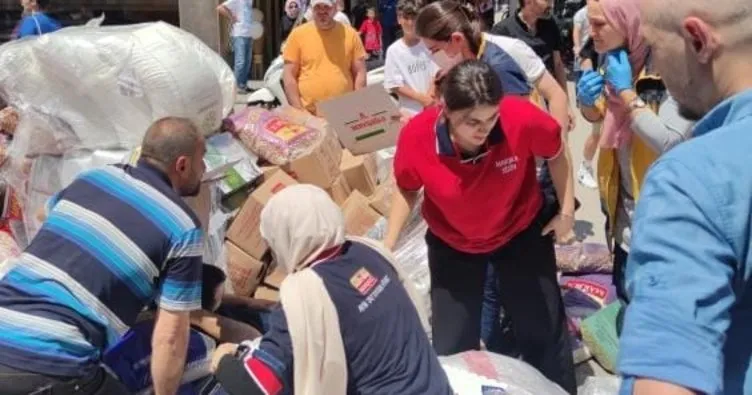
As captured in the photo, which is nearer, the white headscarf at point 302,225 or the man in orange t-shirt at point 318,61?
the white headscarf at point 302,225

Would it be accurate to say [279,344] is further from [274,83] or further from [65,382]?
[274,83]

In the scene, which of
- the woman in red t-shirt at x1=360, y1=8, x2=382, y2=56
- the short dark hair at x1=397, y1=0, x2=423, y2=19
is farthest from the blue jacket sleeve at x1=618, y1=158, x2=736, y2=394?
the woman in red t-shirt at x1=360, y1=8, x2=382, y2=56

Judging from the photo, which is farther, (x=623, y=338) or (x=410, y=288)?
(x=410, y=288)

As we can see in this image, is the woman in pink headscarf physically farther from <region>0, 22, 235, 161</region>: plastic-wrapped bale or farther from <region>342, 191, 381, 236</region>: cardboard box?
<region>0, 22, 235, 161</region>: plastic-wrapped bale

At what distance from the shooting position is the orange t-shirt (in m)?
5.45

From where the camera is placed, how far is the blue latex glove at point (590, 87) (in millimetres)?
3192

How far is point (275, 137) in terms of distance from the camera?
4.83 metres

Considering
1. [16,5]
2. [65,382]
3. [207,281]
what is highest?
[65,382]

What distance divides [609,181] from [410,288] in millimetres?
1220

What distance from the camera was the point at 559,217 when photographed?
3031mm

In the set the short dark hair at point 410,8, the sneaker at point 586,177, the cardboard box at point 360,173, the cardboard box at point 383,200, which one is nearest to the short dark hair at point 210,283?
the cardboard box at point 383,200

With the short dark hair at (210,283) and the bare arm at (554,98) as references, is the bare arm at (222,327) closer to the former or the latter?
the short dark hair at (210,283)

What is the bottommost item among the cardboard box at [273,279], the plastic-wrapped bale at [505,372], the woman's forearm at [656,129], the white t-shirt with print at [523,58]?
the cardboard box at [273,279]

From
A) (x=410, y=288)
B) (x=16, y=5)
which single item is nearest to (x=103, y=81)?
(x=410, y=288)
